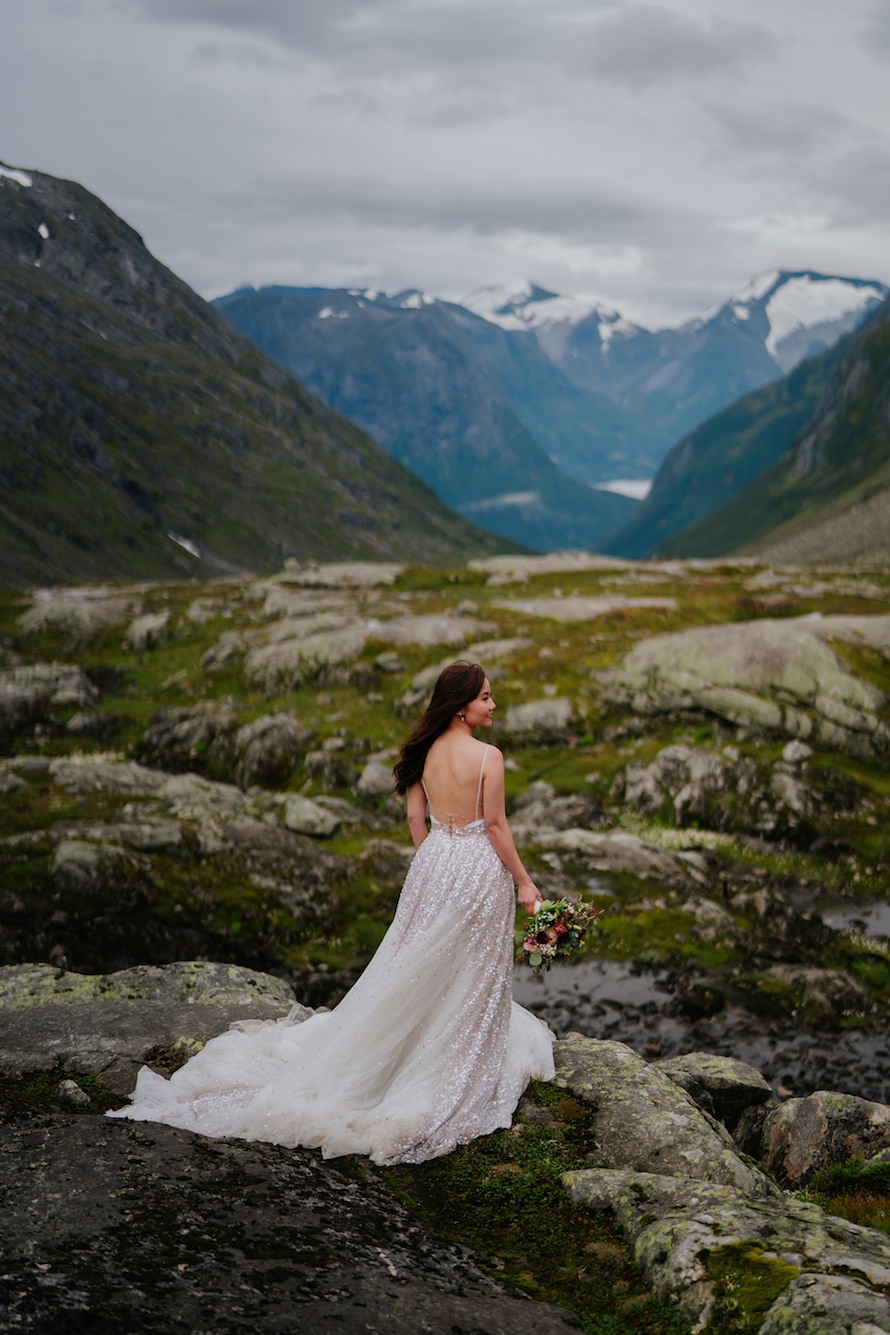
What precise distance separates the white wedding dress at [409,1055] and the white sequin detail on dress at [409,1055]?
1cm

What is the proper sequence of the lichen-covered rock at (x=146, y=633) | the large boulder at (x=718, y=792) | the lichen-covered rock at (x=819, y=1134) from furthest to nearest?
the lichen-covered rock at (x=146, y=633), the large boulder at (x=718, y=792), the lichen-covered rock at (x=819, y=1134)

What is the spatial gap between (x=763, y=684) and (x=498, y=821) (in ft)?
110

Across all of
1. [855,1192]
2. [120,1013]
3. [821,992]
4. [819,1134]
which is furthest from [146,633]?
[855,1192]

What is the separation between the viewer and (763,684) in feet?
143

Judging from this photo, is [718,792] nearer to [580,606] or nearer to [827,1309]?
[827,1309]

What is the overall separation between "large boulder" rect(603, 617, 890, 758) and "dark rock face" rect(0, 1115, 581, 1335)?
34801mm

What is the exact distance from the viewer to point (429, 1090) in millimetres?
12000

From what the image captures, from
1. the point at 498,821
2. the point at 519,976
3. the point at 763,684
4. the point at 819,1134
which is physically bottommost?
the point at 519,976

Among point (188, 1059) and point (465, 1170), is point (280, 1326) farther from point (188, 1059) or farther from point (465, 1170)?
point (188, 1059)

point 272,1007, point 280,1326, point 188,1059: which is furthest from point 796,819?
point 280,1326

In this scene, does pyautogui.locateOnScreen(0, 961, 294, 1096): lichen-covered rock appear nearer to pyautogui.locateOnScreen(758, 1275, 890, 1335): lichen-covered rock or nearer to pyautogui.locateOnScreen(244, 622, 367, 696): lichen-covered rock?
pyautogui.locateOnScreen(758, 1275, 890, 1335): lichen-covered rock

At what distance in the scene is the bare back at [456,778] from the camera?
1249cm

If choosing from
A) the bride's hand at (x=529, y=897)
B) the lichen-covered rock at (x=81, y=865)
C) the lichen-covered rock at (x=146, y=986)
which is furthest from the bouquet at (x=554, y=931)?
the lichen-covered rock at (x=81, y=865)

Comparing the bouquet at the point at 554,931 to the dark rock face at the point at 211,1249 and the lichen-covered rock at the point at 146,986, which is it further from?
the lichen-covered rock at the point at 146,986
